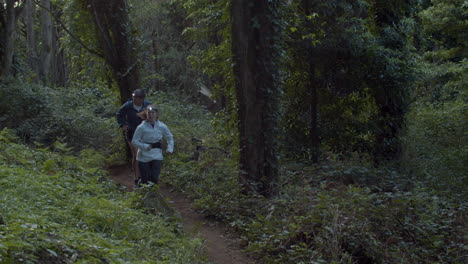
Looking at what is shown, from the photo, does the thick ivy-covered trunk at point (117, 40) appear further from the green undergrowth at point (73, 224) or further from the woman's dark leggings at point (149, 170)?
the woman's dark leggings at point (149, 170)

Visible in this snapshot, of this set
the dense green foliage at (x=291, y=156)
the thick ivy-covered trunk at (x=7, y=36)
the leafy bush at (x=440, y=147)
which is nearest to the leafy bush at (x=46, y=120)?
the dense green foliage at (x=291, y=156)

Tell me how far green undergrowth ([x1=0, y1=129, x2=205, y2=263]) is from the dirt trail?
1.63 ft

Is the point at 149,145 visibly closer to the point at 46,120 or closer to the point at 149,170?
the point at 149,170

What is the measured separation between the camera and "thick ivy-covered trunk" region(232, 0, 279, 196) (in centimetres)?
1043

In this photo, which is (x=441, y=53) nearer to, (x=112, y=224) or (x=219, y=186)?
(x=219, y=186)

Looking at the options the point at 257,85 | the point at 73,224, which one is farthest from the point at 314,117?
the point at 73,224

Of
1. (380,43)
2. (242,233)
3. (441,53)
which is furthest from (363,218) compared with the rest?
(441,53)

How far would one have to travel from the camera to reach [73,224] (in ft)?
20.0

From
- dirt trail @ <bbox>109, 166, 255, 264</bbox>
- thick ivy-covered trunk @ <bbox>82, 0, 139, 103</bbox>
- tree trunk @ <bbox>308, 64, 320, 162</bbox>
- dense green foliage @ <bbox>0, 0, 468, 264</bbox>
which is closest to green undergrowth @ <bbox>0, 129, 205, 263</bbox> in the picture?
dense green foliage @ <bbox>0, 0, 468, 264</bbox>

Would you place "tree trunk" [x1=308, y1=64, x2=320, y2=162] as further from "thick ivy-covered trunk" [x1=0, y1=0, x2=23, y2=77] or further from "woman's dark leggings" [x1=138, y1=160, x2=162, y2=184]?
"thick ivy-covered trunk" [x1=0, y1=0, x2=23, y2=77]

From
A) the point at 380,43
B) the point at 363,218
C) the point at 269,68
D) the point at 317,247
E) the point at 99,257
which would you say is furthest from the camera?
the point at 380,43

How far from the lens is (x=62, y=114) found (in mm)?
17062

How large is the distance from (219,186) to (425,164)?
6.76m

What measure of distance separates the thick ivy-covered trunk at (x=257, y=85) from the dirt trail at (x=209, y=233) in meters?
1.29
